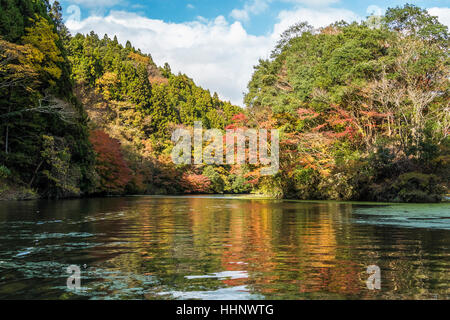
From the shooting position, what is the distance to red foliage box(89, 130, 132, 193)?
36531 mm

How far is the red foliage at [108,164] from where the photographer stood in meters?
36.5

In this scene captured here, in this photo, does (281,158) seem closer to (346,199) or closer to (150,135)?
(346,199)

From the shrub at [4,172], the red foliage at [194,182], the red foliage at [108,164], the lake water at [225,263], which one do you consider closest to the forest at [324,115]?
the shrub at [4,172]

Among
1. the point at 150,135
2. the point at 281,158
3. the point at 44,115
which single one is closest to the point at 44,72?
the point at 44,115

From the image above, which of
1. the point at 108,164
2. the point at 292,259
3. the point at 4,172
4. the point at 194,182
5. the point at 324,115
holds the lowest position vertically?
the point at 292,259

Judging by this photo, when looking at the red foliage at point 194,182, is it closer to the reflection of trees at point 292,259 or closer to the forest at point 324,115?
the forest at point 324,115

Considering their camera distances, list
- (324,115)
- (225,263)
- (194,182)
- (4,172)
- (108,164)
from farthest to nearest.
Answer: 1. (194,182)
2. (108,164)
3. (324,115)
4. (4,172)
5. (225,263)

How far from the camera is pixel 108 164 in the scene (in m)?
37.4

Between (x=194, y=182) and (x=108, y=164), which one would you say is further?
(x=194, y=182)

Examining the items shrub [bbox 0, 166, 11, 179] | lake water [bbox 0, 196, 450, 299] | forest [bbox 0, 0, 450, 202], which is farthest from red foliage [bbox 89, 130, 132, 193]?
lake water [bbox 0, 196, 450, 299]

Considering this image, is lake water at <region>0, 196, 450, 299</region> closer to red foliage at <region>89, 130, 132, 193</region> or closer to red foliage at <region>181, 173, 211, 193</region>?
red foliage at <region>89, 130, 132, 193</region>

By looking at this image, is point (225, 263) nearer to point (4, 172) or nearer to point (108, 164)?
point (4, 172)

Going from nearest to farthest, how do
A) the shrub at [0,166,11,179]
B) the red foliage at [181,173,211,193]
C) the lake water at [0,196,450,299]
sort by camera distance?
the lake water at [0,196,450,299], the shrub at [0,166,11,179], the red foliage at [181,173,211,193]

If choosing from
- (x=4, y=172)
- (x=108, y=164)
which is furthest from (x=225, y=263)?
(x=108, y=164)
